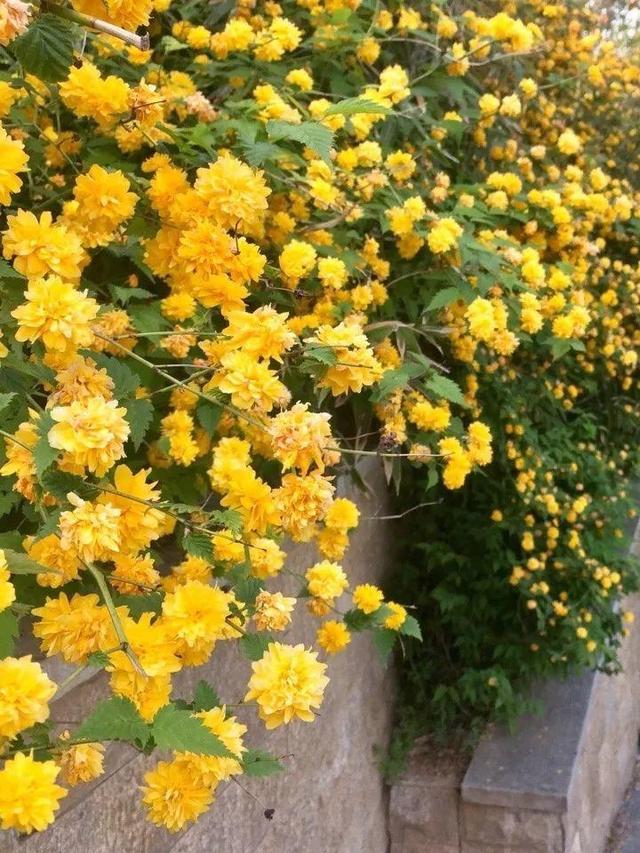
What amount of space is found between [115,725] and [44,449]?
33 centimetres

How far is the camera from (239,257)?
138cm

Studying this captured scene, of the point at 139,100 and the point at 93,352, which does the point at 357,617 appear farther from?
the point at 139,100

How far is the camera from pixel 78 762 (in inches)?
42.3

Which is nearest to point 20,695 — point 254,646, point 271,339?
point 254,646

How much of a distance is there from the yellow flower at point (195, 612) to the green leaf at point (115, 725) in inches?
6.2

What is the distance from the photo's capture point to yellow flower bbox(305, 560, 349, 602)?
5.60 ft

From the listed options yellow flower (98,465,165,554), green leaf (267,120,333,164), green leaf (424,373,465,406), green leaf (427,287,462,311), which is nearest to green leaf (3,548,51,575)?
yellow flower (98,465,165,554)

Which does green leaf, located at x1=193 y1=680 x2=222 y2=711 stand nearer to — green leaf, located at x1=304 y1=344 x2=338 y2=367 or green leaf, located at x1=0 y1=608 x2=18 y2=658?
green leaf, located at x1=0 y1=608 x2=18 y2=658

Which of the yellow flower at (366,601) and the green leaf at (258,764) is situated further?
the yellow flower at (366,601)

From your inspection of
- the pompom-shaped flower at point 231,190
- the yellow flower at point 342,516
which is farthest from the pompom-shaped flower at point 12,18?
Result: the yellow flower at point 342,516

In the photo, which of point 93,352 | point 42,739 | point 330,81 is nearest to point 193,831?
point 42,739

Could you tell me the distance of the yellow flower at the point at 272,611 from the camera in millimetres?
1311

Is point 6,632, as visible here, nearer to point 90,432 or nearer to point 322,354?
point 90,432

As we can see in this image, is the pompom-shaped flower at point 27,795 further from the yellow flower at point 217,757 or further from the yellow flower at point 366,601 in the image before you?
the yellow flower at point 366,601
